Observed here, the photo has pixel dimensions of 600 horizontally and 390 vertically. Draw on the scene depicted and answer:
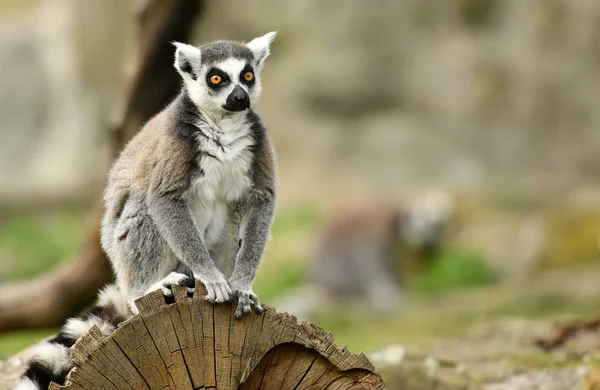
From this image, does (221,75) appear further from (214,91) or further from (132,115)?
(132,115)

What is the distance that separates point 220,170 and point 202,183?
0.11m

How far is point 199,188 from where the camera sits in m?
3.93

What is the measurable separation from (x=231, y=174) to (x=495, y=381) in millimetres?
1895

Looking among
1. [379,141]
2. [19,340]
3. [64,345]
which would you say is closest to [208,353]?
[64,345]

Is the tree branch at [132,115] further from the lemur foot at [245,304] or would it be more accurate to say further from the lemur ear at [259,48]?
the lemur foot at [245,304]

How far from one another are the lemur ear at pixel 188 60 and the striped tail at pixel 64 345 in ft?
3.76

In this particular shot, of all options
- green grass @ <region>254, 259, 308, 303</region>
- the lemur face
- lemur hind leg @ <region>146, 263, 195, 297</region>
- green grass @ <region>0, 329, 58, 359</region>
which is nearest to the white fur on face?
the lemur face

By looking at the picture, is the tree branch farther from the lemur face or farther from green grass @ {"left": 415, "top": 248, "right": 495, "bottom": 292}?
green grass @ {"left": 415, "top": 248, "right": 495, "bottom": 292}

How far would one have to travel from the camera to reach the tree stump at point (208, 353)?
3.02 meters

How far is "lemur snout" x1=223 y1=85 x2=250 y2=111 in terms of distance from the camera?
12.6 feet

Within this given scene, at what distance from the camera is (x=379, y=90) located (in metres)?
15.1

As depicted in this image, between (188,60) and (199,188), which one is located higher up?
(188,60)

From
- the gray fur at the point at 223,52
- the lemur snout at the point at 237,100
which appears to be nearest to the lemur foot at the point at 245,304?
the lemur snout at the point at 237,100

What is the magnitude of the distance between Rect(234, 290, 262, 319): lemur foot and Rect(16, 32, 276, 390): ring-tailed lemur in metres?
0.35
